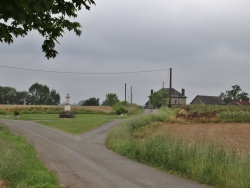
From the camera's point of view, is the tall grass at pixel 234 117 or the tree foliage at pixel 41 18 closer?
the tree foliage at pixel 41 18

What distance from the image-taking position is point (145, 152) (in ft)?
64.0

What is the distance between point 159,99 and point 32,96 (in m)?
62.6

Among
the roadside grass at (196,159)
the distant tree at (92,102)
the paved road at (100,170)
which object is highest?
the distant tree at (92,102)

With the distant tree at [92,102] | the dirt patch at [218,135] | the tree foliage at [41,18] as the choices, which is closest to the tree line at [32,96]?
the distant tree at [92,102]

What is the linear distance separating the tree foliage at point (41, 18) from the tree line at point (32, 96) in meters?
143

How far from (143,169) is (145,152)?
8.61 ft

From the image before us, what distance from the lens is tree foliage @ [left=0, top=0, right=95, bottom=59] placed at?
451 centimetres

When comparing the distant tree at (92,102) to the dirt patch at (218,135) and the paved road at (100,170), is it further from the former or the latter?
the paved road at (100,170)

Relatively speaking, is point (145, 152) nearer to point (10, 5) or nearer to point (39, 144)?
point (39, 144)

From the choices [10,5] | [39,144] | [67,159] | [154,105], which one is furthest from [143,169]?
[154,105]

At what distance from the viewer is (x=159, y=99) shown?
10675 cm

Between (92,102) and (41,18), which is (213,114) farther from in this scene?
(92,102)

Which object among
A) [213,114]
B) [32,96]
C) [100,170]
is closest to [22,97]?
[32,96]

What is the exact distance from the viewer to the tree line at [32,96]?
14562cm
